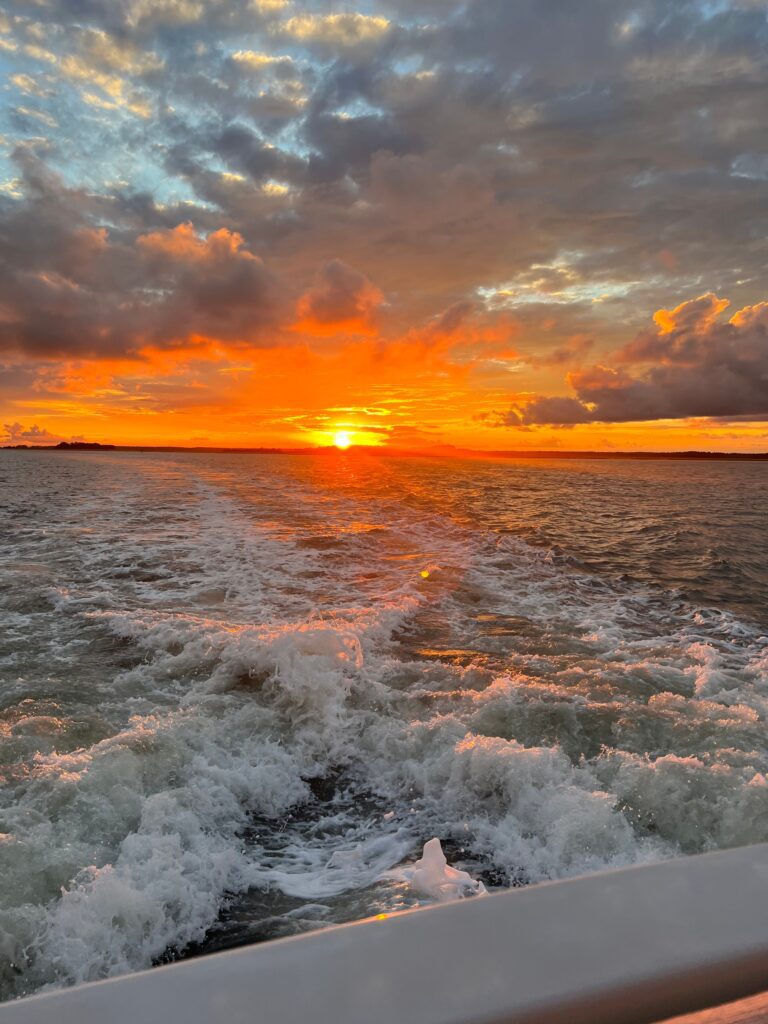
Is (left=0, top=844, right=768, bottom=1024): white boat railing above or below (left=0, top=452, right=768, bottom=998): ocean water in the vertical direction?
above

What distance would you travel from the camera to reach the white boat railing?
93 centimetres

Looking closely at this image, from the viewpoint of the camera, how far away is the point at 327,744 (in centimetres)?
470

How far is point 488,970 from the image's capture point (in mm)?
993

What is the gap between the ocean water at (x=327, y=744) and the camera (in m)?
3.04

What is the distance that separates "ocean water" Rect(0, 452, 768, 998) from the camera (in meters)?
3.04

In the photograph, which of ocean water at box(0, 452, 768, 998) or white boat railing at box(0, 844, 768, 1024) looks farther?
ocean water at box(0, 452, 768, 998)

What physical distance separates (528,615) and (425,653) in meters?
2.31

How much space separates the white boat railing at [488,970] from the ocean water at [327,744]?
223cm

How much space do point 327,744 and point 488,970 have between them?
3.93 meters

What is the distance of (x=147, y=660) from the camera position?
20.1ft

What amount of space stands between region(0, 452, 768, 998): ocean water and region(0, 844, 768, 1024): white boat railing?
7.32 ft

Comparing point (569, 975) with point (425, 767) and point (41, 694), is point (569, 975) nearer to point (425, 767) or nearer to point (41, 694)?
point (425, 767)

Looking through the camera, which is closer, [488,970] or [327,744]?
[488,970]

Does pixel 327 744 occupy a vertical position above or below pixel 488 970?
below
